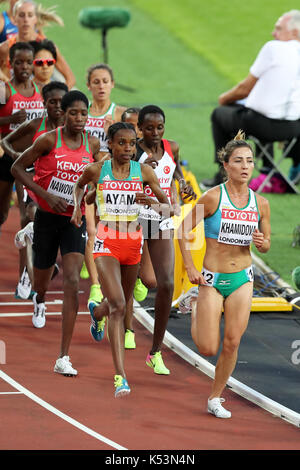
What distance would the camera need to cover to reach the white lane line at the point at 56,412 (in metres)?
9.64

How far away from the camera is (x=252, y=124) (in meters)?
17.3

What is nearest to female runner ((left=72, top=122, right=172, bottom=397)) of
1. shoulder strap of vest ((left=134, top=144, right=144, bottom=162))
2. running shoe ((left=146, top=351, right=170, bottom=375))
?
shoulder strap of vest ((left=134, top=144, right=144, bottom=162))

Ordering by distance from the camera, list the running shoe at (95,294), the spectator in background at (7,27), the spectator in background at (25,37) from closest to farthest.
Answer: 1. the running shoe at (95,294)
2. the spectator in background at (25,37)
3. the spectator in background at (7,27)

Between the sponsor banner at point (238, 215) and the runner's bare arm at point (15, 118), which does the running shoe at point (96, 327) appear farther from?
the runner's bare arm at point (15, 118)

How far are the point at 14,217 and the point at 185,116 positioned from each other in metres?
6.92

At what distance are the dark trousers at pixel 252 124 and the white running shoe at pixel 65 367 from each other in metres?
6.76

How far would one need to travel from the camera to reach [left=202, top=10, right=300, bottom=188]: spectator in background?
56.1 feet

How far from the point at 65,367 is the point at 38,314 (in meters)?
1.58

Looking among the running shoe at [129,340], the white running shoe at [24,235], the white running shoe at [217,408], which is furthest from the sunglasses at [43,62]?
the white running shoe at [217,408]

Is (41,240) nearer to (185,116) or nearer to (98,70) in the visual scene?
(98,70)

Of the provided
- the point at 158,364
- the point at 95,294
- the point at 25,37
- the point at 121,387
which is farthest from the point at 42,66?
the point at 121,387

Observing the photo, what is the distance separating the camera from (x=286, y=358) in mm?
11891

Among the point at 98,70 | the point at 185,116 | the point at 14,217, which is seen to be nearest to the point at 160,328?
the point at 98,70

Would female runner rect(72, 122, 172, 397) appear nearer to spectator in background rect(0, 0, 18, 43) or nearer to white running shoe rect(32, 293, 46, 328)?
white running shoe rect(32, 293, 46, 328)
